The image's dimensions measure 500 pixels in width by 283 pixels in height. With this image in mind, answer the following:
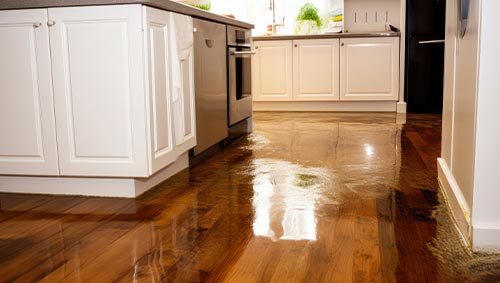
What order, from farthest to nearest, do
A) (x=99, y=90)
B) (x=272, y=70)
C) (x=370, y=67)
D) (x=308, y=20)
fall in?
1. (x=308, y=20)
2. (x=272, y=70)
3. (x=370, y=67)
4. (x=99, y=90)

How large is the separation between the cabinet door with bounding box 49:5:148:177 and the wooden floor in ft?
0.65

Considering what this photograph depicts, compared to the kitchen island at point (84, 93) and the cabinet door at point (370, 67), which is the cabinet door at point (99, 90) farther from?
the cabinet door at point (370, 67)

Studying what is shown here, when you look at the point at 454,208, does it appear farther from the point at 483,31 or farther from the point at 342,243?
the point at 483,31

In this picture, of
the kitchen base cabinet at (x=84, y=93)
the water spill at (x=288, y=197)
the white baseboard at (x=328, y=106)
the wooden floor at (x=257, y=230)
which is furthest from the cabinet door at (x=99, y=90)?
the white baseboard at (x=328, y=106)

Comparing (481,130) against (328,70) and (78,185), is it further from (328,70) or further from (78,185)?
(328,70)

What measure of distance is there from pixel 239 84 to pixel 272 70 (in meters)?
2.23

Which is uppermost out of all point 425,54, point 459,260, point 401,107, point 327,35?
point 327,35

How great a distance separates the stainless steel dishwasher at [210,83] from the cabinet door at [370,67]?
264cm

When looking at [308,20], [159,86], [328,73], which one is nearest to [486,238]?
[159,86]

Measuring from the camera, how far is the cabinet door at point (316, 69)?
5949 millimetres

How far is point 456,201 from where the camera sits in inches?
78.7

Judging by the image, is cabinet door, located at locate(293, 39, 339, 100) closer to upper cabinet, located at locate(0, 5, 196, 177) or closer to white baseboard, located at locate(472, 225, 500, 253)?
upper cabinet, located at locate(0, 5, 196, 177)

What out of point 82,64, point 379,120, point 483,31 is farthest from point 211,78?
point 379,120

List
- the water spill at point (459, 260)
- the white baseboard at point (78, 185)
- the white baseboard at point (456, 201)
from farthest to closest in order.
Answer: the white baseboard at point (78, 185) → the white baseboard at point (456, 201) → the water spill at point (459, 260)
